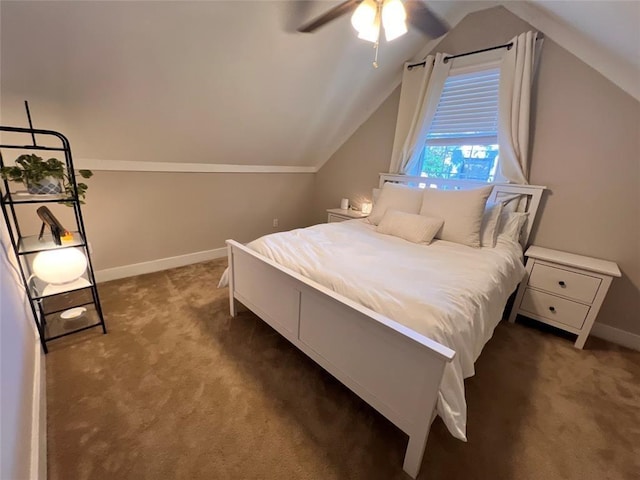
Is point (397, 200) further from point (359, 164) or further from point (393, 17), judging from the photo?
point (393, 17)

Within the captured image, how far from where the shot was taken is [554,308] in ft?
6.93

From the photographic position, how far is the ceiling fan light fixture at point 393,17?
4.48 ft

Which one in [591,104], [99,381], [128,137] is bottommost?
[99,381]

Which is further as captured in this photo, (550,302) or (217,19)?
(550,302)

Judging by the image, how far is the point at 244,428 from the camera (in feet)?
4.31

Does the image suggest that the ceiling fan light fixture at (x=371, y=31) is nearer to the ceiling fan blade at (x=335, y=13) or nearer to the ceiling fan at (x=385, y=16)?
the ceiling fan at (x=385, y=16)

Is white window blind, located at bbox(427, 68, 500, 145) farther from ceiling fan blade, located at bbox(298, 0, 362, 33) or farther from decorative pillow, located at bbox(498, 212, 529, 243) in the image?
ceiling fan blade, located at bbox(298, 0, 362, 33)

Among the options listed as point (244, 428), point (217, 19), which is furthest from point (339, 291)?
point (217, 19)

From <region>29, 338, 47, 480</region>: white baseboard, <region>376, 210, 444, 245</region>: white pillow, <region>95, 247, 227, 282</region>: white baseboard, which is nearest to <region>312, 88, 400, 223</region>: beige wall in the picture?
<region>376, 210, 444, 245</region>: white pillow

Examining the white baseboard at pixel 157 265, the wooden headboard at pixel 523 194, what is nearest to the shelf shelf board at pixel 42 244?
the white baseboard at pixel 157 265

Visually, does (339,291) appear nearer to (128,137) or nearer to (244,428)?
(244,428)

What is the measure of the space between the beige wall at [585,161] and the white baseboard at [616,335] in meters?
0.04

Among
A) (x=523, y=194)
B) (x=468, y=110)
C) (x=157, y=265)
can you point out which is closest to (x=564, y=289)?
(x=523, y=194)

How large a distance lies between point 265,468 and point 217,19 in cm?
246
